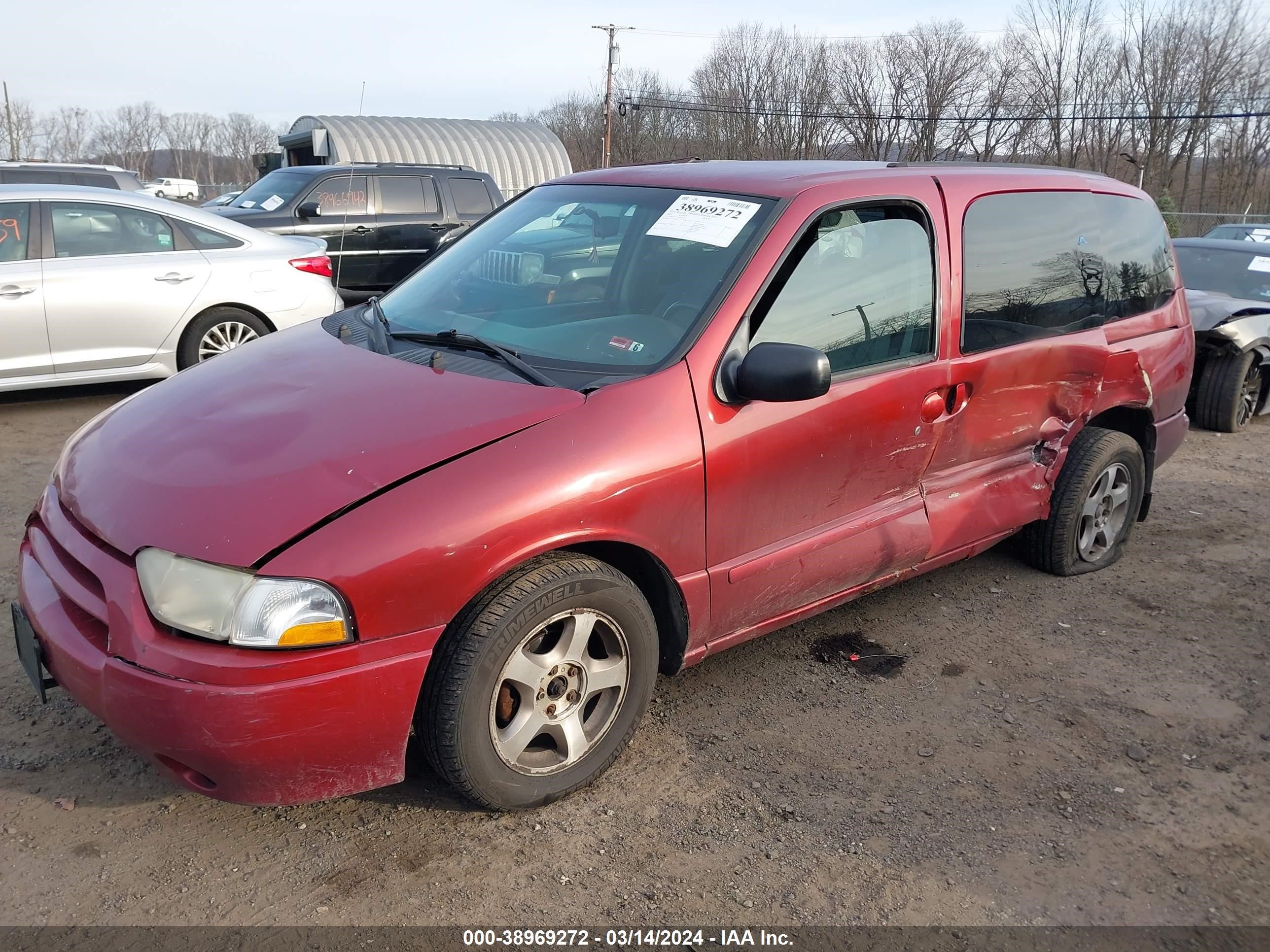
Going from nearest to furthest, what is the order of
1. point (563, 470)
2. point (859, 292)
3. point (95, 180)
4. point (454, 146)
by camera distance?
point (563, 470) → point (859, 292) → point (95, 180) → point (454, 146)

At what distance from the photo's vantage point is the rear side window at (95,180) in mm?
11664

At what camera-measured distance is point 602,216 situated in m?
3.74

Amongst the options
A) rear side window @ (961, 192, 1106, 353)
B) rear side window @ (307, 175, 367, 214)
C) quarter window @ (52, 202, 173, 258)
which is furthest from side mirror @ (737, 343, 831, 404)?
rear side window @ (307, 175, 367, 214)

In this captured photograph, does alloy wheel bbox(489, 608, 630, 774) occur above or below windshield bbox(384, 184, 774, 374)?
below

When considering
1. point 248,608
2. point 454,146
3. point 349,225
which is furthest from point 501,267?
point 454,146

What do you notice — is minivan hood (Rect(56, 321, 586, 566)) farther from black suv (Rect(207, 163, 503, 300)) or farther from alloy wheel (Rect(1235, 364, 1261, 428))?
black suv (Rect(207, 163, 503, 300))

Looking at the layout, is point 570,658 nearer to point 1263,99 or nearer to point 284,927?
point 284,927

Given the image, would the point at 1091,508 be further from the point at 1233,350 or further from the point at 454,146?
the point at 454,146

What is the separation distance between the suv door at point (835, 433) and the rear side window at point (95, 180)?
10484mm

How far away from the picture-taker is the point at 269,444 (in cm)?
274

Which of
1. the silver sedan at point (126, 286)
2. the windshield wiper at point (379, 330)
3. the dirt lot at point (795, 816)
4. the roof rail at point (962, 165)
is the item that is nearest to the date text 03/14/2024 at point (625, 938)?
the dirt lot at point (795, 816)

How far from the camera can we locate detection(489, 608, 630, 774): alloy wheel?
2760 mm

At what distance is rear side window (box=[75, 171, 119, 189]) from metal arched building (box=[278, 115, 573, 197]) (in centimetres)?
1204

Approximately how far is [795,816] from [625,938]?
2.28 feet
